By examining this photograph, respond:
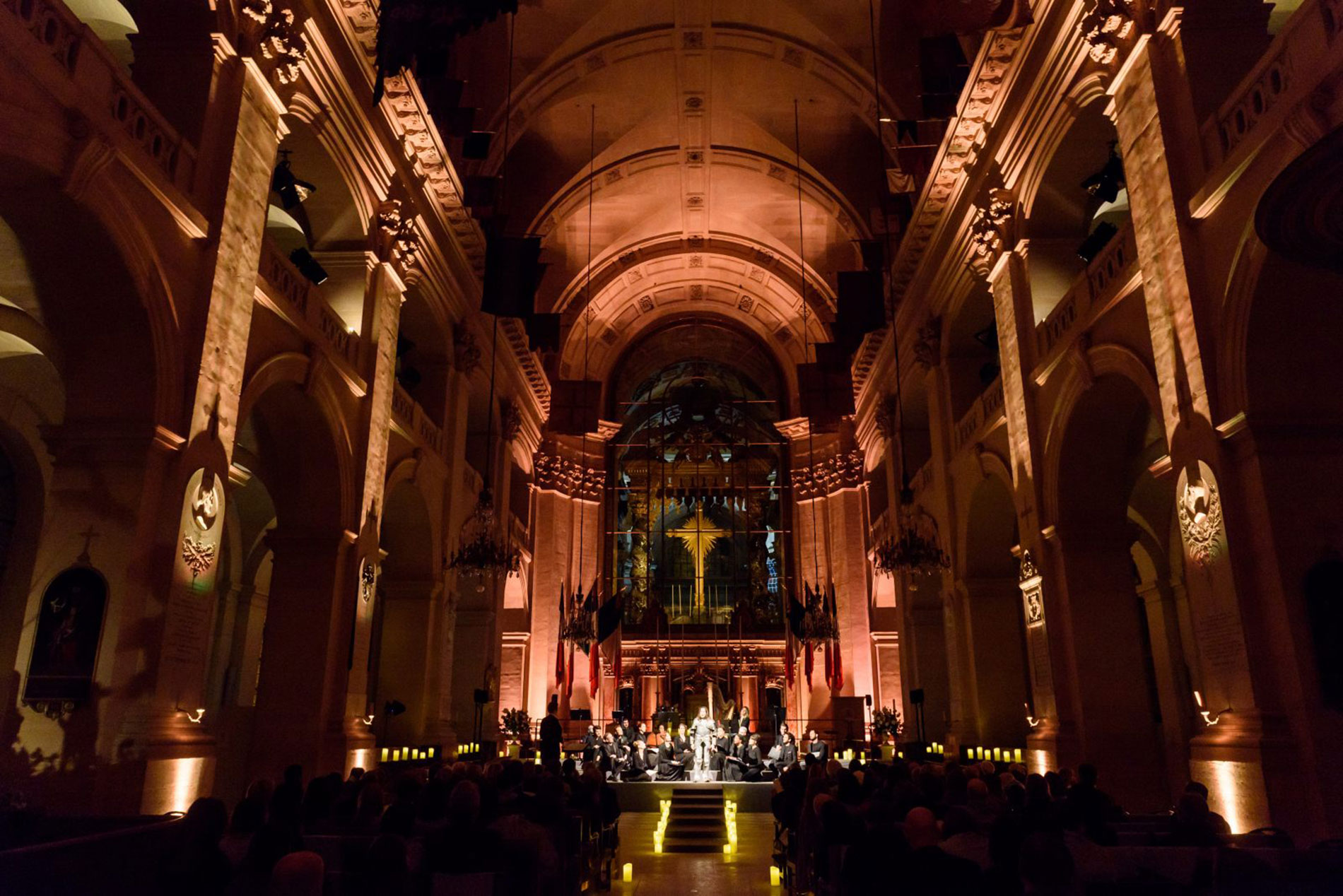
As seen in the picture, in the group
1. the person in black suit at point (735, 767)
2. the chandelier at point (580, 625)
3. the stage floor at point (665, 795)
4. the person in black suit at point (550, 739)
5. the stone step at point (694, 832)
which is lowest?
the stone step at point (694, 832)

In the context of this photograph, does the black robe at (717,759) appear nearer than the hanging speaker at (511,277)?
No

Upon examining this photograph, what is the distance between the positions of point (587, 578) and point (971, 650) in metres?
13.0

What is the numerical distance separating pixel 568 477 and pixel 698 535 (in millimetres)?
4175

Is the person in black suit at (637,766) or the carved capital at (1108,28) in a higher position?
the carved capital at (1108,28)

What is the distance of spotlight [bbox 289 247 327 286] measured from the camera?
12.3 m

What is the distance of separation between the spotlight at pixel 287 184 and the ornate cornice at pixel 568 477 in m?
13.3

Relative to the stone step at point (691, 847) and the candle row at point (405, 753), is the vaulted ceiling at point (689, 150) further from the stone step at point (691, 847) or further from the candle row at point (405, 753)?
the stone step at point (691, 847)

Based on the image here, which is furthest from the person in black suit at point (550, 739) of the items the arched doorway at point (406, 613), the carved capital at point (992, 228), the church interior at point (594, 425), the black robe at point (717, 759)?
the carved capital at point (992, 228)

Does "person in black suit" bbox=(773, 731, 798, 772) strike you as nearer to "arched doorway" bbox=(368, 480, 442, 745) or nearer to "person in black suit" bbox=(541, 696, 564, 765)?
"person in black suit" bbox=(541, 696, 564, 765)

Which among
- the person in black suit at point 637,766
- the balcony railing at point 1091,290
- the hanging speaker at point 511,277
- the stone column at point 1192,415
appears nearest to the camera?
the stone column at point 1192,415

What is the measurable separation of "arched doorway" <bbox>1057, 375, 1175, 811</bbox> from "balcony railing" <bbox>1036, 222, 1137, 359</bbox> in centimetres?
89

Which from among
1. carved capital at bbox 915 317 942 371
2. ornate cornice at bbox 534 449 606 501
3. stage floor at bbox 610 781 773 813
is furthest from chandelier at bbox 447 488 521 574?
ornate cornice at bbox 534 449 606 501

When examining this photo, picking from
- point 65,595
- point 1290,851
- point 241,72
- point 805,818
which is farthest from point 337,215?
point 1290,851

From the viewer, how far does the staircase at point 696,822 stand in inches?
422
